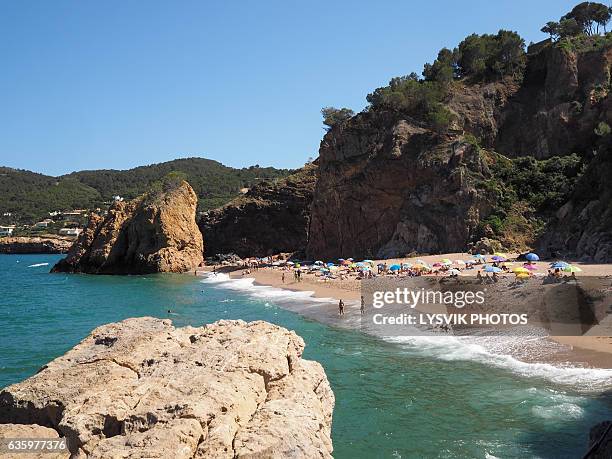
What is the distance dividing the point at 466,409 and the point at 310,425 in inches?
352

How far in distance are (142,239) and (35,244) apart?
236ft

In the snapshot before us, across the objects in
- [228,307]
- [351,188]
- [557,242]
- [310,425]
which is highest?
[351,188]

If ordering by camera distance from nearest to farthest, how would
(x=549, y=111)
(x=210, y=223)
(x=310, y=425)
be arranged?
(x=310, y=425) → (x=549, y=111) → (x=210, y=223)

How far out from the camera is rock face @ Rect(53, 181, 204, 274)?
6494 centimetres

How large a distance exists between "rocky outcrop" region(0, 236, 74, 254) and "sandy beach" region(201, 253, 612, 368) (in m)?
78.3

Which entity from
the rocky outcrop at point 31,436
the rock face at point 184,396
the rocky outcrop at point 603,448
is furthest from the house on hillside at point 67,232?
the rocky outcrop at point 603,448

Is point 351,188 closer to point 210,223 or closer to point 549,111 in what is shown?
point 549,111

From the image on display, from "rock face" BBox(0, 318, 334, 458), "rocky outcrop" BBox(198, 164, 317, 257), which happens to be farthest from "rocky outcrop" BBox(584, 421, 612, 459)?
"rocky outcrop" BBox(198, 164, 317, 257)

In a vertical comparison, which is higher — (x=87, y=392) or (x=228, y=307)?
(x=87, y=392)

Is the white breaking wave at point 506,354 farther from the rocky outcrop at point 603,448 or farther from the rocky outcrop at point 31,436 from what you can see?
the rocky outcrop at point 31,436

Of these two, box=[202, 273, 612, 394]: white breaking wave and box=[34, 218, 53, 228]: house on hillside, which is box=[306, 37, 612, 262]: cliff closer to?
box=[202, 273, 612, 394]: white breaking wave

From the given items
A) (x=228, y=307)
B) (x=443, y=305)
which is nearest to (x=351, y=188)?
(x=228, y=307)

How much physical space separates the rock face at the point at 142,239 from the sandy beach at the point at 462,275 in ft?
33.4

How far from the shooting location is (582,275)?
2503 centimetres
